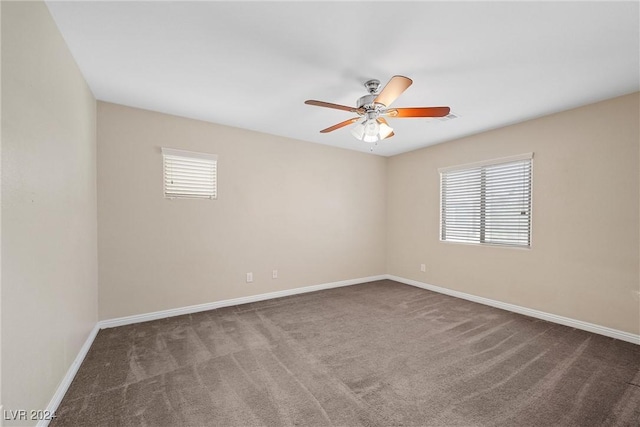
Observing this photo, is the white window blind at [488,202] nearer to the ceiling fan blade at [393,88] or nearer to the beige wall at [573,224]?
the beige wall at [573,224]

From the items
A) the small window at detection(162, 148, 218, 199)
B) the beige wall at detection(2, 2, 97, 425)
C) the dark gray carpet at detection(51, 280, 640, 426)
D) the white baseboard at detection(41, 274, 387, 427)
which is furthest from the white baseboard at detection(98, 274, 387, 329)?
the small window at detection(162, 148, 218, 199)

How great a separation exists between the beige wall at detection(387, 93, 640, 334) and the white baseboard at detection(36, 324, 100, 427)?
4529 millimetres

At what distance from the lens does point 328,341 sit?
259 centimetres

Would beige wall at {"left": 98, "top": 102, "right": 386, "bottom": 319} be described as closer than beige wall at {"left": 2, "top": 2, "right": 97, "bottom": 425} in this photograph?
No

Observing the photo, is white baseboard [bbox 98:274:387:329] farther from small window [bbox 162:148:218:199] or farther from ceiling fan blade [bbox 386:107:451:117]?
ceiling fan blade [bbox 386:107:451:117]

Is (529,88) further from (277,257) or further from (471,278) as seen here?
(277,257)

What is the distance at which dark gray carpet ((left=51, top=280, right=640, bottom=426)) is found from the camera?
1.62 m

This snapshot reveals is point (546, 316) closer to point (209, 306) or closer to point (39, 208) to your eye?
point (209, 306)

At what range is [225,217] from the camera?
140 inches

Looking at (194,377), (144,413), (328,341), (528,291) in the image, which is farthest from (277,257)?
(528,291)

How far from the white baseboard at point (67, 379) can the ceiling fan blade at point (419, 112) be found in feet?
10.2

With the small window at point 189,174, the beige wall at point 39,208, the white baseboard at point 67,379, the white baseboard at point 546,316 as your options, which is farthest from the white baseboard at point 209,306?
the white baseboard at point 546,316

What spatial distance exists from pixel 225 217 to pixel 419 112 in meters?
2.70

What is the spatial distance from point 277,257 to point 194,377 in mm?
2124
